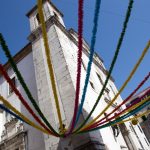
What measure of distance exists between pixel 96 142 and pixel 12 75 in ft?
28.5

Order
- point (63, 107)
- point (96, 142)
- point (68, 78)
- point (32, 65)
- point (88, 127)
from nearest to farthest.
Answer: point (88, 127), point (96, 142), point (63, 107), point (68, 78), point (32, 65)

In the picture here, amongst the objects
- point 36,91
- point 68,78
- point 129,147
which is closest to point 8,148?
point 36,91

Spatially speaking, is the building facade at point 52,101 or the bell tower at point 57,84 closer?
the bell tower at point 57,84

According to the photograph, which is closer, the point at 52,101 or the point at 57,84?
the point at 52,101

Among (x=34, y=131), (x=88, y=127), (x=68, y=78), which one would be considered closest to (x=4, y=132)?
(x=34, y=131)

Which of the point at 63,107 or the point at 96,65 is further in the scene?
the point at 96,65

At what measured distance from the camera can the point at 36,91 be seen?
11242 millimetres

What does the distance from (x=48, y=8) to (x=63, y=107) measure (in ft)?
27.7

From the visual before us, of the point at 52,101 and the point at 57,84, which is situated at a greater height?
the point at 57,84

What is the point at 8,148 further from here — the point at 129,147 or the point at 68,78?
the point at 129,147

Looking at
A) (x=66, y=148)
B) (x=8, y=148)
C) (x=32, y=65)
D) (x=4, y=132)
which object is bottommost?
(x=66, y=148)

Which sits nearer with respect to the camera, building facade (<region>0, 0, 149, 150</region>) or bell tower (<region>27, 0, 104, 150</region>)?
bell tower (<region>27, 0, 104, 150</region>)

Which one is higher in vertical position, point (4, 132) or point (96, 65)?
point (96, 65)

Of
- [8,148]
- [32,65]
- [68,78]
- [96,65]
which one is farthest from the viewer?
[96,65]
